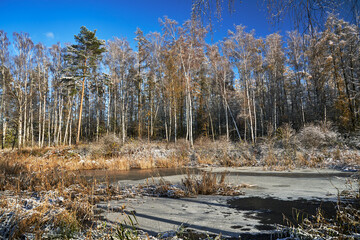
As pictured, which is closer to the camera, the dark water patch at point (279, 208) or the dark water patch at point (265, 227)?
the dark water patch at point (265, 227)

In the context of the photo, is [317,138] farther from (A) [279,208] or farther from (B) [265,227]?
(B) [265,227]

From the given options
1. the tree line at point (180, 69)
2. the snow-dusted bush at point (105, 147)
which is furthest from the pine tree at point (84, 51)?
the snow-dusted bush at point (105, 147)

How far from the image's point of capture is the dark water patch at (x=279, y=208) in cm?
272

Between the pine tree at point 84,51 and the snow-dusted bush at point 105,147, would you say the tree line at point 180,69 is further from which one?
the snow-dusted bush at point 105,147

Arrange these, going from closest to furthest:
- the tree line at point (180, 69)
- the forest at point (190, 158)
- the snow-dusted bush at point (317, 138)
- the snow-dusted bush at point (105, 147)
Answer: the forest at point (190, 158) < the snow-dusted bush at point (317, 138) < the snow-dusted bush at point (105, 147) < the tree line at point (180, 69)

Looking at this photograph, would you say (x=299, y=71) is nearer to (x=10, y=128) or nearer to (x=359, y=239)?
(x=359, y=239)

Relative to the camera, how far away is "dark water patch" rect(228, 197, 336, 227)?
272cm

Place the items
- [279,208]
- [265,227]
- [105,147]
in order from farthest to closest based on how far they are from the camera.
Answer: [105,147] → [279,208] → [265,227]

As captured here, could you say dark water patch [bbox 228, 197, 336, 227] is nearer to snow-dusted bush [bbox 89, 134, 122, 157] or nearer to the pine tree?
snow-dusted bush [bbox 89, 134, 122, 157]

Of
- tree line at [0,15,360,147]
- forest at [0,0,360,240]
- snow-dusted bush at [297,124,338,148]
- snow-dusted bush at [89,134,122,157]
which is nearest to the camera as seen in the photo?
forest at [0,0,360,240]

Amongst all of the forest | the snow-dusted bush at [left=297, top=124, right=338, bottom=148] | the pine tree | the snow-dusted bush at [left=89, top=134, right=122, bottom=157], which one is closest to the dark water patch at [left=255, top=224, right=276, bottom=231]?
the forest

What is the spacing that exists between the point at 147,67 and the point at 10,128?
66.5 ft

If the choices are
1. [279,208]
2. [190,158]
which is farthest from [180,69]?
[279,208]

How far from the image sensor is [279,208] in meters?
3.21
